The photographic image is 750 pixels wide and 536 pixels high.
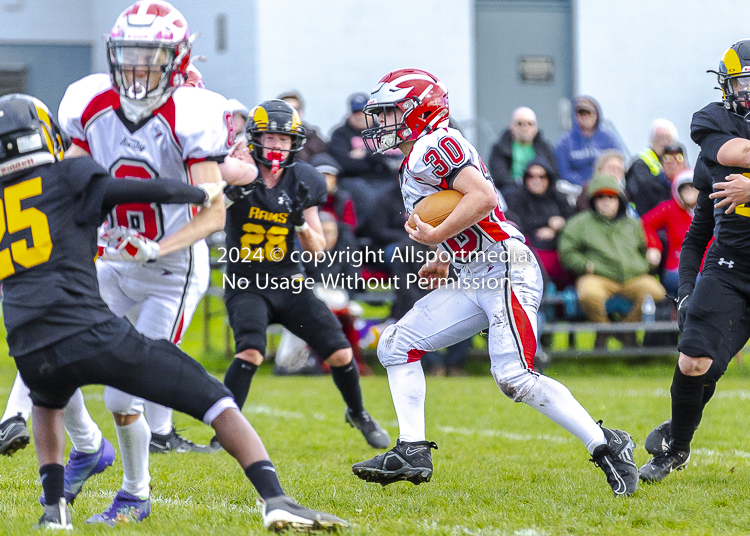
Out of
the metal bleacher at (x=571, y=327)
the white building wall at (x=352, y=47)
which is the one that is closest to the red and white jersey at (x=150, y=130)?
the metal bleacher at (x=571, y=327)

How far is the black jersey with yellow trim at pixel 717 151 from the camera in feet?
13.3

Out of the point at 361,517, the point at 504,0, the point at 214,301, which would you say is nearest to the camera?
the point at 361,517

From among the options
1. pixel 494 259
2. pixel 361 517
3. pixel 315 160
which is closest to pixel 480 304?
pixel 494 259

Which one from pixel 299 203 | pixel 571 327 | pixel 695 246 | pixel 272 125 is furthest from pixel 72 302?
pixel 571 327

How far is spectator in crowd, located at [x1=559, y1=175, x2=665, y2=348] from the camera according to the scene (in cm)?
896

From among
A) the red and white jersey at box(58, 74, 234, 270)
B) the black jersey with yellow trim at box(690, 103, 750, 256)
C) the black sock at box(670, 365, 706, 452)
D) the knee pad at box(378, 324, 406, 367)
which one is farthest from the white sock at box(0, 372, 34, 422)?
the black jersey with yellow trim at box(690, 103, 750, 256)

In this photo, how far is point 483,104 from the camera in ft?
47.0

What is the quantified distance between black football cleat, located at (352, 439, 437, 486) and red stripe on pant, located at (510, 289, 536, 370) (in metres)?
0.60

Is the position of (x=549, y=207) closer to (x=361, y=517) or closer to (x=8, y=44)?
(x=361, y=517)

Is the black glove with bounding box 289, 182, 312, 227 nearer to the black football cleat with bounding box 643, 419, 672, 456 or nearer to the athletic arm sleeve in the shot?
the athletic arm sleeve

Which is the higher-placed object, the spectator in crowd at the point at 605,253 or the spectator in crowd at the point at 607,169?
the spectator in crowd at the point at 607,169

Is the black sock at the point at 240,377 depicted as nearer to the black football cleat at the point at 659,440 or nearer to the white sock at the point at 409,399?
the white sock at the point at 409,399

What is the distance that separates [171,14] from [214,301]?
911cm

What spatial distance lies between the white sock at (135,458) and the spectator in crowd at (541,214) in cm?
600
